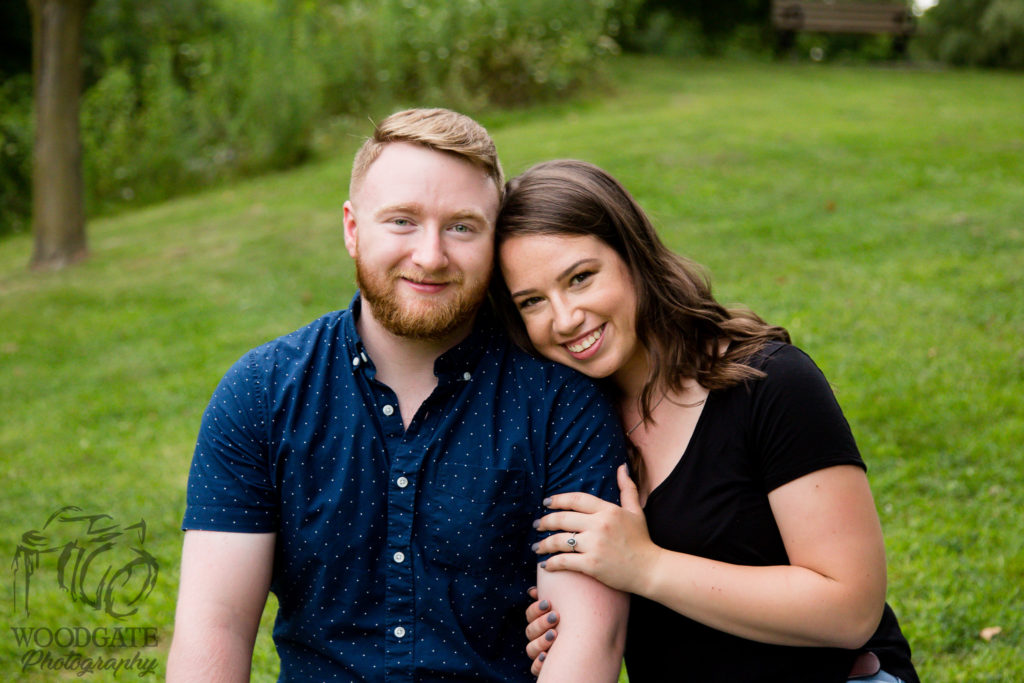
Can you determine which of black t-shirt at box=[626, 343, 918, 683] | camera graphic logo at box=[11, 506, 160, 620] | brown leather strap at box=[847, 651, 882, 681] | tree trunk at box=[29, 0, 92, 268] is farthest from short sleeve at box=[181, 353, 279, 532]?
tree trunk at box=[29, 0, 92, 268]

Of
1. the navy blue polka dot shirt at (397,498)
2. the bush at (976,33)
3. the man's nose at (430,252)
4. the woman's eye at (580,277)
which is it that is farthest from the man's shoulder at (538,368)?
the bush at (976,33)

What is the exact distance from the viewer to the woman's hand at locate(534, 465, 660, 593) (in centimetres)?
231

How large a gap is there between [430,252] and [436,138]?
0.33 m

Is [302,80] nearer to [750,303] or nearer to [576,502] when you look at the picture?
[750,303]

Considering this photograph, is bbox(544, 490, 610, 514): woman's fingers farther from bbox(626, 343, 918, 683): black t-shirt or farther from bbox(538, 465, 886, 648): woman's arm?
bbox(626, 343, 918, 683): black t-shirt

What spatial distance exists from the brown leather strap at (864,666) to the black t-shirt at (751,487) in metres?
0.03

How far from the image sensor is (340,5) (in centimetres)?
1495

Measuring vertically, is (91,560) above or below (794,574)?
below

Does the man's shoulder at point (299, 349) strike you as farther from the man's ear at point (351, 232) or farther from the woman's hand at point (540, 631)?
the woman's hand at point (540, 631)

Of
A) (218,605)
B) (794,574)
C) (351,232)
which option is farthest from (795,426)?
(218,605)

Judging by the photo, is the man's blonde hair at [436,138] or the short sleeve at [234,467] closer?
the short sleeve at [234,467]

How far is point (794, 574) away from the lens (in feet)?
7.41

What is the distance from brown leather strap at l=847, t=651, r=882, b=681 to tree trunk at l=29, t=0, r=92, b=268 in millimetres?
9904

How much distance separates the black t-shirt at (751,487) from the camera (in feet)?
7.53
